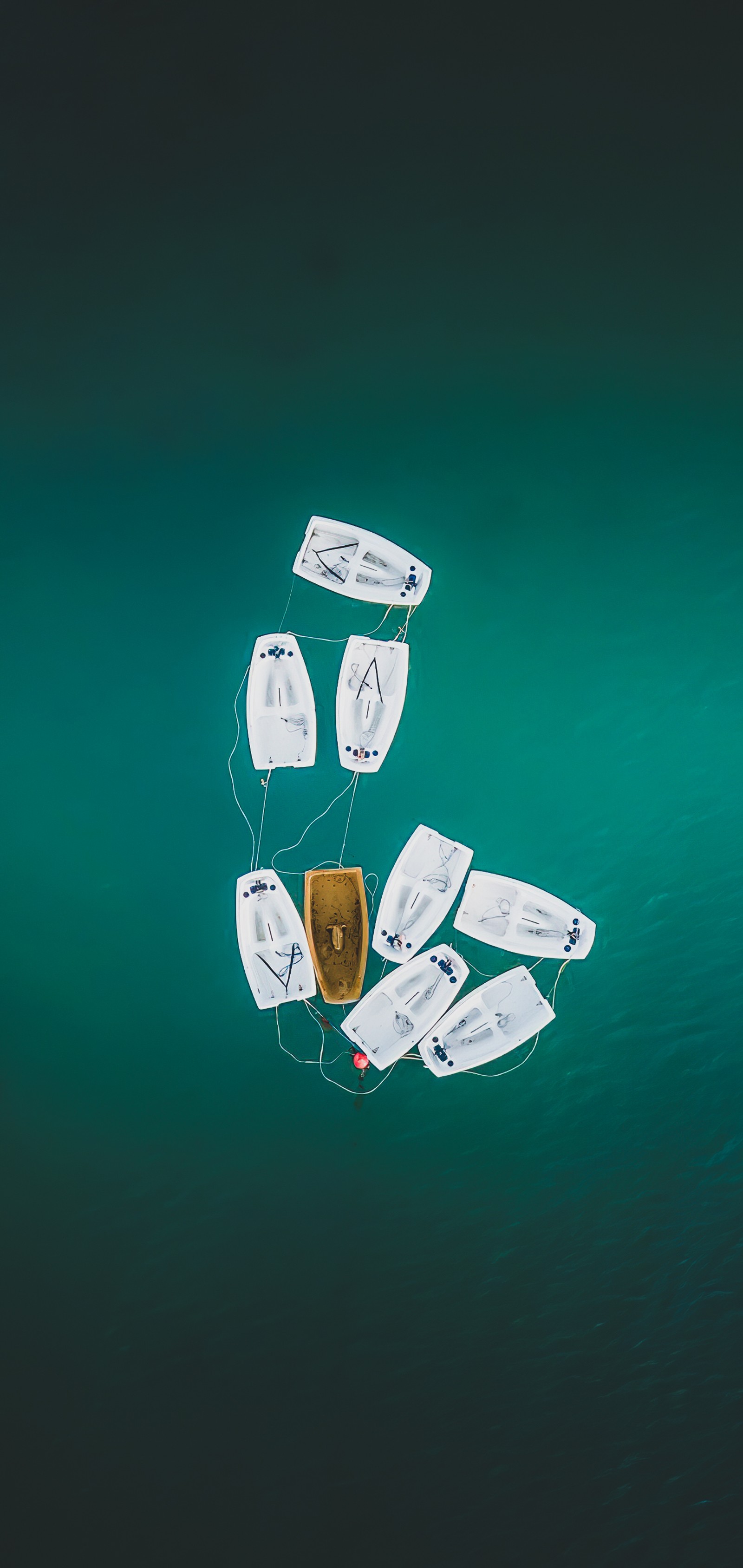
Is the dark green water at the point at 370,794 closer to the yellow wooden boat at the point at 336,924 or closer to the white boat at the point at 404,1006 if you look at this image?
the yellow wooden boat at the point at 336,924

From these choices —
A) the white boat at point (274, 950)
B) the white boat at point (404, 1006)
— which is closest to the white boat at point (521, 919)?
the white boat at point (404, 1006)

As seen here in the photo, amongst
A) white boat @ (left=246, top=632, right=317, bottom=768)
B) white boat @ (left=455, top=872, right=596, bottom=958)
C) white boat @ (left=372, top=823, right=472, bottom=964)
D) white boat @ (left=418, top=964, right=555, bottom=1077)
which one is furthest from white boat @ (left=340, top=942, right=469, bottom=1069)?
white boat @ (left=246, top=632, right=317, bottom=768)

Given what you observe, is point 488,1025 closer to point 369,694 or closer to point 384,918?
point 384,918

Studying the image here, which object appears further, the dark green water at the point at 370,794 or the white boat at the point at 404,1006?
the white boat at the point at 404,1006

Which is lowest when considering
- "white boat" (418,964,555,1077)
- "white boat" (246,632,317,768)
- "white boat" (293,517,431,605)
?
"white boat" (418,964,555,1077)

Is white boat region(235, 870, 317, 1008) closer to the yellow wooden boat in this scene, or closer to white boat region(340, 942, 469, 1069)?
the yellow wooden boat

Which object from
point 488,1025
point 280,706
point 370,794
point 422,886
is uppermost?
point 280,706

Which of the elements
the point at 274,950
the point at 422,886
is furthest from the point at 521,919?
the point at 274,950
